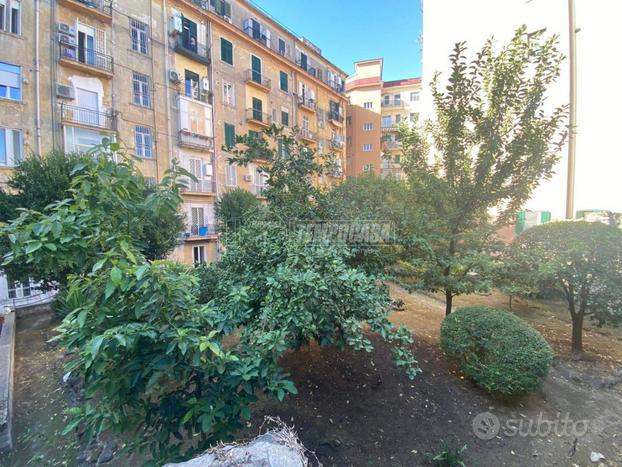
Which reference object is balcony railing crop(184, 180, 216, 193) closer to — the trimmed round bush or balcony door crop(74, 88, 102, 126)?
balcony door crop(74, 88, 102, 126)

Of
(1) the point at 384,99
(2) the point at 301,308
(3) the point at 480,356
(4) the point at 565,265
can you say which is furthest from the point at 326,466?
(1) the point at 384,99

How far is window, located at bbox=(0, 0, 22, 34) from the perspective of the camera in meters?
10.6

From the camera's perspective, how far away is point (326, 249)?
10.7 feet

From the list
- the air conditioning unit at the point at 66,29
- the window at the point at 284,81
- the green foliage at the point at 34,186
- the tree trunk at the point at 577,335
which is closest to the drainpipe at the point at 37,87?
the air conditioning unit at the point at 66,29

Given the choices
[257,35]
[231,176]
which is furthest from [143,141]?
[257,35]

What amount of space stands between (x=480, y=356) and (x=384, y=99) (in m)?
34.4

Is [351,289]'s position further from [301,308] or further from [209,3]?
[209,3]

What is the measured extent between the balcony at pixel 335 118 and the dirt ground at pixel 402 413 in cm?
2385

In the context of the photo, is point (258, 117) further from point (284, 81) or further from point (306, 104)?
point (306, 104)

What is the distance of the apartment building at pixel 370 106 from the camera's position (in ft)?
104

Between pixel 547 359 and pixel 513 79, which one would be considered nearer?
pixel 547 359

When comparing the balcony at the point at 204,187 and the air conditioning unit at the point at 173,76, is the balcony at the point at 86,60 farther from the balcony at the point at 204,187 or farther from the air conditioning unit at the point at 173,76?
the balcony at the point at 204,187

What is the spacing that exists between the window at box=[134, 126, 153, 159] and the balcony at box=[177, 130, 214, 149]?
1466 millimetres

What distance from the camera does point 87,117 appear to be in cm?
1245
